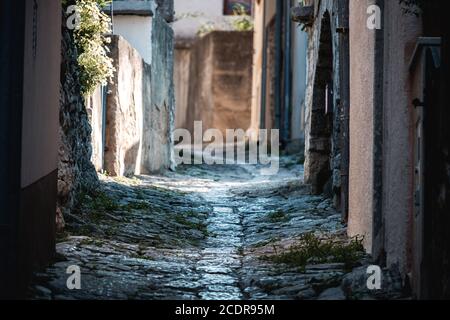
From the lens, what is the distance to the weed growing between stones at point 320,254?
6.32 metres

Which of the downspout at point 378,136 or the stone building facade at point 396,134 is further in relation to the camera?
the downspout at point 378,136

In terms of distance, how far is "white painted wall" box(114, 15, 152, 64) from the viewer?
549 inches

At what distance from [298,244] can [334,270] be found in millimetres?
1377

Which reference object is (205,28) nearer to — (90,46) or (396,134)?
(90,46)

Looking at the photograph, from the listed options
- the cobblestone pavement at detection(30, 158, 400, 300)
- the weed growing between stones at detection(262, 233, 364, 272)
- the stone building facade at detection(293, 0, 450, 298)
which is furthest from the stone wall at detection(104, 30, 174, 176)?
the weed growing between stones at detection(262, 233, 364, 272)

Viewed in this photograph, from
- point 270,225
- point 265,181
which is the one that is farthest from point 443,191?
point 265,181

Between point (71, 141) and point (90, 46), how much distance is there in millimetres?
1822

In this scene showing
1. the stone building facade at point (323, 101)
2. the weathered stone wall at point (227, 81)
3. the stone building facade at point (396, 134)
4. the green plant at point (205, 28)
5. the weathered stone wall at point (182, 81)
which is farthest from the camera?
the green plant at point (205, 28)

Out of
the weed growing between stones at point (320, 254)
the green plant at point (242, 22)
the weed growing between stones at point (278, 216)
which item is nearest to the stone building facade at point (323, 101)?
the weed growing between stones at point (278, 216)

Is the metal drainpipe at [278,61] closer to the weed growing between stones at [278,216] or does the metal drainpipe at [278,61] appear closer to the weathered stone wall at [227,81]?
the weathered stone wall at [227,81]

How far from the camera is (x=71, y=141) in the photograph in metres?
8.41

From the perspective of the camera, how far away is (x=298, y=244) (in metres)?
7.34

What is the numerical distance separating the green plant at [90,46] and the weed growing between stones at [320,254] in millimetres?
3520
